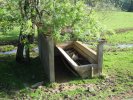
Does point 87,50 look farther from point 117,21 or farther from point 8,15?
point 117,21

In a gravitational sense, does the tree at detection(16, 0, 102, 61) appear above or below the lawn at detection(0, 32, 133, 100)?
above

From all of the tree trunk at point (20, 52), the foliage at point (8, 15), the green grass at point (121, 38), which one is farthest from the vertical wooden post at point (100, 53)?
the green grass at point (121, 38)

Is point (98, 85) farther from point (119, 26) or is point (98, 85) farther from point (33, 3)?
point (119, 26)

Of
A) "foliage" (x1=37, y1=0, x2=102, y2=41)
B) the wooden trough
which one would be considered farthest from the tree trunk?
"foliage" (x1=37, y1=0, x2=102, y2=41)

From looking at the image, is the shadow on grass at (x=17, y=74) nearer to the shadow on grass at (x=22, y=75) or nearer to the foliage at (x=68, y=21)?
the shadow on grass at (x=22, y=75)

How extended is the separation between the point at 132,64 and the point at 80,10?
13.5 feet

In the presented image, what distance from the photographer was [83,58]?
12.6 metres

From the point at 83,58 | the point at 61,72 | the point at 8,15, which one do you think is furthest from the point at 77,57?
the point at 8,15

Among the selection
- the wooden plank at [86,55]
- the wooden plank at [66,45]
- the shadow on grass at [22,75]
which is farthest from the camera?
the wooden plank at [66,45]

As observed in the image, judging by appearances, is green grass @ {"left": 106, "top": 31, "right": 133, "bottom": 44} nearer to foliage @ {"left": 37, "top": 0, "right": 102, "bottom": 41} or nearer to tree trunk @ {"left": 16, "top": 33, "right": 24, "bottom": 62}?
tree trunk @ {"left": 16, "top": 33, "right": 24, "bottom": 62}

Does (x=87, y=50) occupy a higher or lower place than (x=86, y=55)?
higher

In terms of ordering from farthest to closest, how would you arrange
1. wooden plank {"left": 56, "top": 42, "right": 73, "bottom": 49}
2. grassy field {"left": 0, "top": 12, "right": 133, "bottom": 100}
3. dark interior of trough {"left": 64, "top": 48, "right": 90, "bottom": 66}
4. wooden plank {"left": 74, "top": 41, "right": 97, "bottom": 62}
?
wooden plank {"left": 56, "top": 42, "right": 73, "bottom": 49}
dark interior of trough {"left": 64, "top": 48, "right": 90, "bottom": 66}
wooden plank {"left": 74, "top": 41, "right": 97, "bottom": 62}
grassy field {"left": 0, "top": 12, "right": 133, "bottom": 100}

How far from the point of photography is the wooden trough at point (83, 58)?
35.3 feet

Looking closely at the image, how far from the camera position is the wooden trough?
1077 cm
